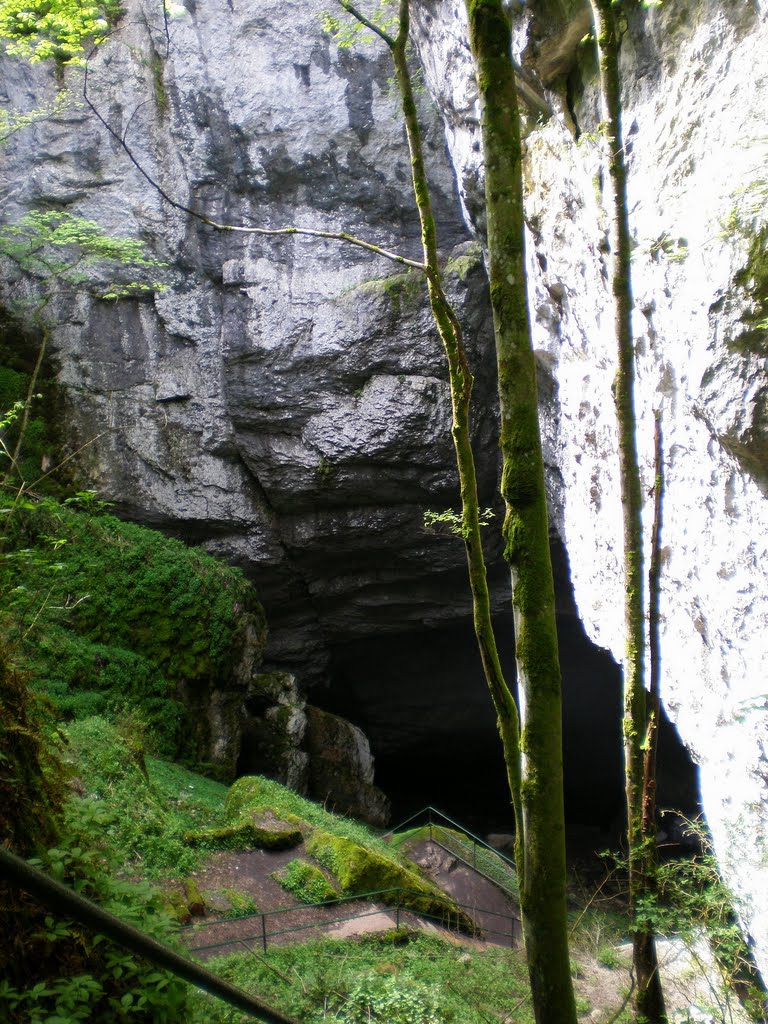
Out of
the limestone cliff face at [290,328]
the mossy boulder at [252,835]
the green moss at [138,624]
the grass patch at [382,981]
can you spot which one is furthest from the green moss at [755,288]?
the green moss at [138,624]

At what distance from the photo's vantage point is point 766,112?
14.5ft

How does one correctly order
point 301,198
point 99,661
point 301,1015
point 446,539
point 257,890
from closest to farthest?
1. point 301,1015
2. point 257,890
3. point 99,661
4. point 301,198
5. point 446,539

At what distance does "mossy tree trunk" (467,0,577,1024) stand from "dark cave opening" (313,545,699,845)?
522 inches

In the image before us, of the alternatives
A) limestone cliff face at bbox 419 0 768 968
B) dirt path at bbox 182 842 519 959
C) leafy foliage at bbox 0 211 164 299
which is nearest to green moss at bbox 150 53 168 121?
leafy foliage at bbox 0 211 164 299

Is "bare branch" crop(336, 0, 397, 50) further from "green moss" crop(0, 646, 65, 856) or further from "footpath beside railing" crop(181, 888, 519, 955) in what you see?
"footpath beside railing" crop(181, 888, 519, 955)

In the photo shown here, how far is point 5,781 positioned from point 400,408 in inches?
404

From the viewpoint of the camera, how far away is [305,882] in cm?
586

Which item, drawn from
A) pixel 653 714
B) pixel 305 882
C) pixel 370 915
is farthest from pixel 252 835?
pixel 653 714

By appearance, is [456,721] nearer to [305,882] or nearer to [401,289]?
[401,289]

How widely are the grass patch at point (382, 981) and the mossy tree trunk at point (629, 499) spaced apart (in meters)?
0.99

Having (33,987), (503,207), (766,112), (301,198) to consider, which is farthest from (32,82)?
(33,987)

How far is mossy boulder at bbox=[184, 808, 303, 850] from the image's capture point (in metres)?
6.01

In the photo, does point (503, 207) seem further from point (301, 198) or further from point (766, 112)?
point (301, 198)

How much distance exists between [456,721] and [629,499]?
1380 centimetres
